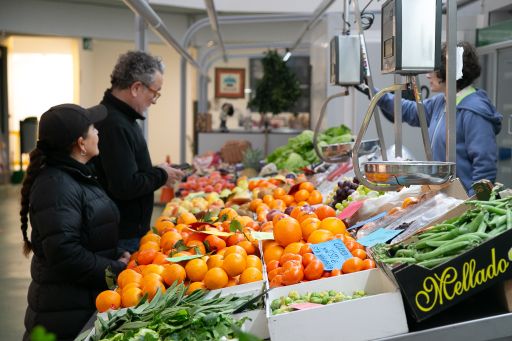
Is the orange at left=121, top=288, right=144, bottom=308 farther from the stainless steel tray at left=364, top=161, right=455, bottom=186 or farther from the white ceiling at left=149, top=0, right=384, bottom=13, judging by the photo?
the white ceiling at left=149, top=0, right=384, bottom=13

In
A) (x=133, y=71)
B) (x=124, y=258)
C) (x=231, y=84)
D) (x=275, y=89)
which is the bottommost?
(x=124, y=258)

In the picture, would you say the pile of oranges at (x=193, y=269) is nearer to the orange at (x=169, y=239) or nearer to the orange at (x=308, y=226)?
the orange at (x=169, y=239)

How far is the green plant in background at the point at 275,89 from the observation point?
31.7 feet

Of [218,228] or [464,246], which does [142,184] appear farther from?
[464,246]

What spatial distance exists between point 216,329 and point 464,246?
0.68 meters

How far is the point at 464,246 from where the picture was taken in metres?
1.78

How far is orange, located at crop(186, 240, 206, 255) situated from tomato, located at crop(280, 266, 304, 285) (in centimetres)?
53

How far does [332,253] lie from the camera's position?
2188mm

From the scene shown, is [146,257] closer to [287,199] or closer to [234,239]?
[234,239]

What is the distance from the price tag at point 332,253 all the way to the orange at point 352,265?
0.12 feet

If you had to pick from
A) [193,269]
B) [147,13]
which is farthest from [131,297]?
[147,13]

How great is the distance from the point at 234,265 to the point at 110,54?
16.2 m

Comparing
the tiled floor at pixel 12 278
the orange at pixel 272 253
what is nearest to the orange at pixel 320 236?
the orange at pixel 272 253

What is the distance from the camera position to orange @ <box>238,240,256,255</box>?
8.24 ft
